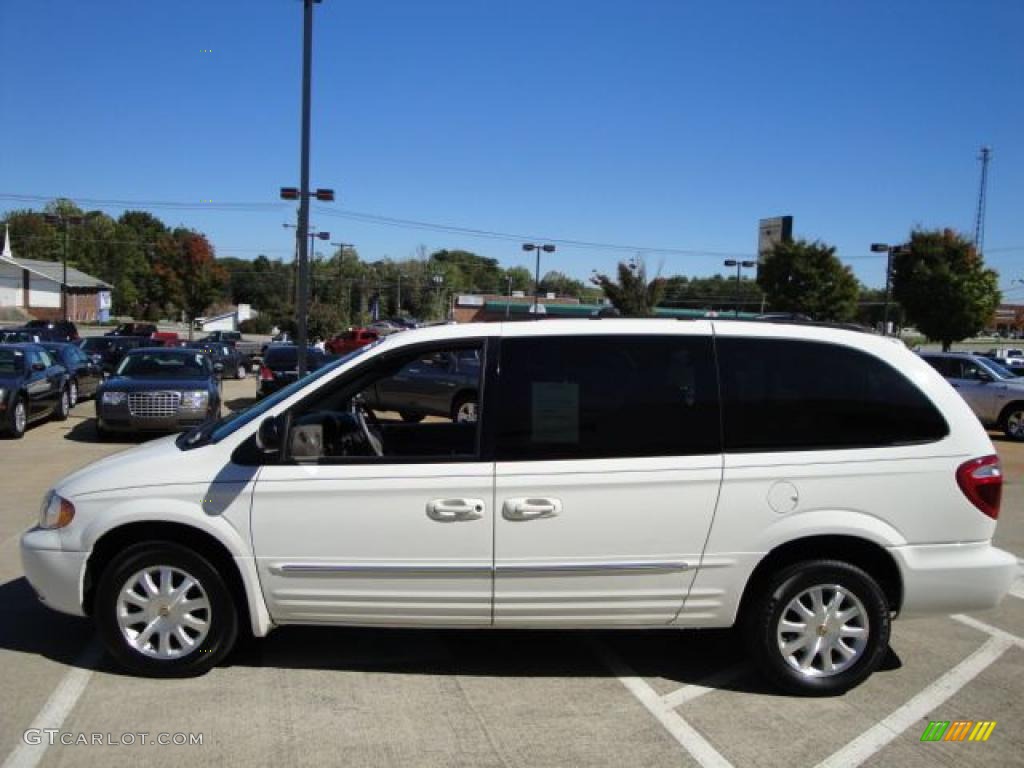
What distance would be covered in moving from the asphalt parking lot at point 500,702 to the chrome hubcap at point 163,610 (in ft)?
0.65

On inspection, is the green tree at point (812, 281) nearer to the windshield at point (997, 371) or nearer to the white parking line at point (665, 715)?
the windshield at point (997, 371)

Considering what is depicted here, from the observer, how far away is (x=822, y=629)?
4258 millimetres

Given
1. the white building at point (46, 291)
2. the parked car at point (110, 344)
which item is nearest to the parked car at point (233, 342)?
the parked car at point (110, 344)

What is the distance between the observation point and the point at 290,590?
4.21 m

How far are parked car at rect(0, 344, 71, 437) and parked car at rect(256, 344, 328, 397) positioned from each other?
3728 millimetres

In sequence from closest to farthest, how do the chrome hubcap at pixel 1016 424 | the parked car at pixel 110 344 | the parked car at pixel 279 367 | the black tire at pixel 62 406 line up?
the black tire at pixel 62 406 → the chrome hubcap at pixel 1016 424 → the parked car at pixel 279 367 → the parked car at pixel 110 344

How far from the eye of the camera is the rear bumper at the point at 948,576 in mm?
4219

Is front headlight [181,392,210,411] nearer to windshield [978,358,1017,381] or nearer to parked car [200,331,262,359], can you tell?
windshield [978,358,1017,381]

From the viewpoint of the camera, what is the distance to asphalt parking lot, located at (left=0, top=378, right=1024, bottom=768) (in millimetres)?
3643

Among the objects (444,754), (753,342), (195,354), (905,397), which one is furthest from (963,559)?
(195,354)

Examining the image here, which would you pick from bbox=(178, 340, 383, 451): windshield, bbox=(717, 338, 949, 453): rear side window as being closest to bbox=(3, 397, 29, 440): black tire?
bbox=(178, 340, 383, 451): windshield

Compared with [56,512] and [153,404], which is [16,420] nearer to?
[153,404]

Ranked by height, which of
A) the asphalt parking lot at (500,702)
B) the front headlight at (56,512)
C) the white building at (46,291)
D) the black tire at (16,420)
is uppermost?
the white building at (46,291)

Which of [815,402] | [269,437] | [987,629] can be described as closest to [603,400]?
[815,402]
